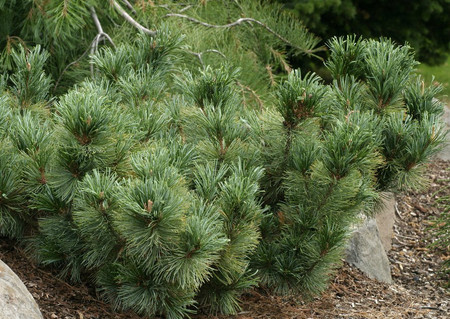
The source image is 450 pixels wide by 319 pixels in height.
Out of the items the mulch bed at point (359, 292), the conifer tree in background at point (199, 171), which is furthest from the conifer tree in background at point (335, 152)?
the mulch bed at point (359, 292)

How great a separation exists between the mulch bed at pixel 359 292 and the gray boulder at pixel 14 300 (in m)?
0.26

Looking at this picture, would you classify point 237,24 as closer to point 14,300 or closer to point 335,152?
point 335,152

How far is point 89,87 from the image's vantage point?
2689 mm

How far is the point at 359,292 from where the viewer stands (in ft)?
12.2

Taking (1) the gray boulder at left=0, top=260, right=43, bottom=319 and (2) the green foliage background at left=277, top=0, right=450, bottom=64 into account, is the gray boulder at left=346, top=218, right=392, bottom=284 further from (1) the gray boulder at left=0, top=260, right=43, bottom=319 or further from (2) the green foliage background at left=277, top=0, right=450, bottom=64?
(2) the green foliage background at left=277, top=0, right=450, bottom=64

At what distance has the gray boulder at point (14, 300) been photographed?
7.84 ft

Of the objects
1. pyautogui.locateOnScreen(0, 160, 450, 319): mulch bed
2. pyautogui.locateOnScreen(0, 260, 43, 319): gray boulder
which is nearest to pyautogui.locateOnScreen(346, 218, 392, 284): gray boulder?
pyautogui.locateOnScreen(0, 160, 450, 319): mulch bed

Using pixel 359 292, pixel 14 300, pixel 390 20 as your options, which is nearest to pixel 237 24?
pixel 359 292

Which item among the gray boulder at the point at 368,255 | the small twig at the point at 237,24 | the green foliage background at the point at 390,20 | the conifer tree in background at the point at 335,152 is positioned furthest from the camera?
the green foliage background at the point at 390,20

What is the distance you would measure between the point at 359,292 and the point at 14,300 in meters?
2.00

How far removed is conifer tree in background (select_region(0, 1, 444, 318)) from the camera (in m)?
2.44

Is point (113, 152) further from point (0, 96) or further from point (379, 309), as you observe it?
Answer: point (379, 309)

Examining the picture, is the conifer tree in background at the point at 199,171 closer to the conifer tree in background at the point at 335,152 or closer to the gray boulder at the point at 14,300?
the conifer tree in background at the point at 335,152

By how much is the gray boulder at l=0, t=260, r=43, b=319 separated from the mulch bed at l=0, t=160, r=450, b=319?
10.3 inches
